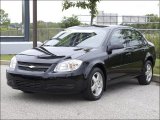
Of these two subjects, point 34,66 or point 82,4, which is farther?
point 82,4

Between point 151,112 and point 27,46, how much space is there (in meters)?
11.1

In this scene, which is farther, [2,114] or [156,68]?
[156,68]

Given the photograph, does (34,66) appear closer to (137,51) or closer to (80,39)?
(80,39)

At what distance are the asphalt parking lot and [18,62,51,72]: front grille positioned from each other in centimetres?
63

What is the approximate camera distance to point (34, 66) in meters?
7.56

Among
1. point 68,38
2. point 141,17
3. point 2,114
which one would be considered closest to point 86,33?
point 68,38

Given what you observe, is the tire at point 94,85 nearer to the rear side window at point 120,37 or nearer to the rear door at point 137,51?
the rear side window at point 120,37

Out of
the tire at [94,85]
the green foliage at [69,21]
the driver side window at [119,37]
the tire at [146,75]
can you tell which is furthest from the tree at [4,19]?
the tire at [94,85]

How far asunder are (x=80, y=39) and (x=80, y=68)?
4.60ft

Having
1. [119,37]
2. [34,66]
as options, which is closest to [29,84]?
[34,66]

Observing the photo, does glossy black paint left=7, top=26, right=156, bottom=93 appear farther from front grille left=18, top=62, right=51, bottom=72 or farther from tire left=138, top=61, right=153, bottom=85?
tire left=138, top=61, right=153, bottom=85

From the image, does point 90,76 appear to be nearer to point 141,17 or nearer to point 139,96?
point 139,96

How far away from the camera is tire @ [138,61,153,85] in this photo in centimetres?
983

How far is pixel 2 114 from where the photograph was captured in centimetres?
660
